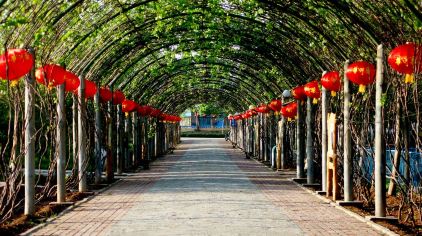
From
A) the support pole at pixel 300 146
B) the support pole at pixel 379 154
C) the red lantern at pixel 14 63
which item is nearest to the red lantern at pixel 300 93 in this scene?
the support pole at pixel 300 146

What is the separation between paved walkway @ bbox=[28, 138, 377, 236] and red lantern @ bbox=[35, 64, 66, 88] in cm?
197

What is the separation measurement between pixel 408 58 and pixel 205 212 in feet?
12.0

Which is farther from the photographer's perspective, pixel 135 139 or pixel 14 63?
pixel 135 139

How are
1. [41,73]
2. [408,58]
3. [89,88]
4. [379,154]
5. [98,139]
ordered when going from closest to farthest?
[408,58]
[379,154]
[41,73]
[89,88]
[98,139]

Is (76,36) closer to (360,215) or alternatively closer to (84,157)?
(84,157)

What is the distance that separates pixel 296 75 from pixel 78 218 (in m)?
9.47

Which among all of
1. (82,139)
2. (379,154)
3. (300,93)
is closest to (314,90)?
(300,93)

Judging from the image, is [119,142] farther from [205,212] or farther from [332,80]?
[205,212]

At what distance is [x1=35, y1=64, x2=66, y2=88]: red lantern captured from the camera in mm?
9477

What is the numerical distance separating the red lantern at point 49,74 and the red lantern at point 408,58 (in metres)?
4.88

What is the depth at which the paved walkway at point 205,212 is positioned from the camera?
25.7ft

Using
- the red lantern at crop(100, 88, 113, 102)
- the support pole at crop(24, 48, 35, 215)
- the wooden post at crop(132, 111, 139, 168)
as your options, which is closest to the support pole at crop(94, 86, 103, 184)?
the red lantern at crop(100, 88, 113, 102)

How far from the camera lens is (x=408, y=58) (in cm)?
723

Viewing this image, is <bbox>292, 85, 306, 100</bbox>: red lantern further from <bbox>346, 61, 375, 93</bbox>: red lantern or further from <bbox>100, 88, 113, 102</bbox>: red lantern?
<bbox>346, 61, 375, 93</bbox>: red lantern
